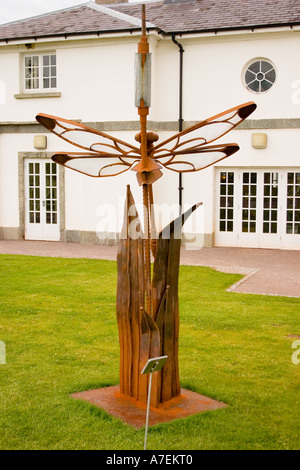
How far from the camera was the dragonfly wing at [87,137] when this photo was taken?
5.61 meters

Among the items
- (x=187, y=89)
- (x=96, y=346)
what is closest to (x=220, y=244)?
(x=187, y=89)

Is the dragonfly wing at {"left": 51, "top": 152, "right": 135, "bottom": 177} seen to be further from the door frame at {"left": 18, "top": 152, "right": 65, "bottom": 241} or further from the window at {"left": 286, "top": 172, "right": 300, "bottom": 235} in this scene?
the door frame at {"left": 18, "top": 152, "right": 65, "bottom": 241}

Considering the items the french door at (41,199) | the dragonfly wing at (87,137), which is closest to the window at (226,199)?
the french door at (41,199)

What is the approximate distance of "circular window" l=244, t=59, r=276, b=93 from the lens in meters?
15.4

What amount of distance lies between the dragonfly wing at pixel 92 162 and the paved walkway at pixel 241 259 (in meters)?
5.46

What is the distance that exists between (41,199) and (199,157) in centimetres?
1227

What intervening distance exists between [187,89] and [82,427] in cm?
1216

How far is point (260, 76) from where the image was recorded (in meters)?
15.5

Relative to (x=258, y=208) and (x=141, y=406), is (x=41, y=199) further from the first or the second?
(x=141, y=406)

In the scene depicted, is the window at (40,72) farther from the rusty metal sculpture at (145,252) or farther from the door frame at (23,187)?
the rusty metal sculpture at (145,252)

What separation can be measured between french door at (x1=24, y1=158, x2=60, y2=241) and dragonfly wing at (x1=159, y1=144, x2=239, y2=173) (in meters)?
11.8

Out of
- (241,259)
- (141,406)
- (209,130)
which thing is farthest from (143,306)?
(241,259)

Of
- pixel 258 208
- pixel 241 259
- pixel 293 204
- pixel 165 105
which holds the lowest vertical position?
pixel 241 259

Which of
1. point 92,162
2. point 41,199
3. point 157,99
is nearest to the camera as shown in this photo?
point 92,162
